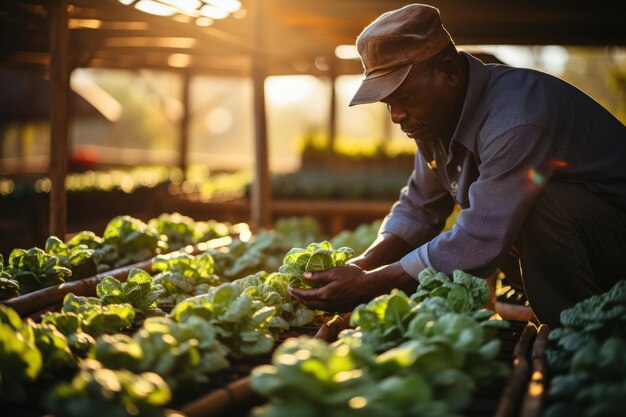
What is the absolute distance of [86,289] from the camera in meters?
2.90

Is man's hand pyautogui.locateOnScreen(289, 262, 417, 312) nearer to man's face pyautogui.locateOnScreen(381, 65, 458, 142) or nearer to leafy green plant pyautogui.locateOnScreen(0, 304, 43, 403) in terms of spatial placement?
man's face pyautogui.locateOnScreen(381, 65, 458, 142)

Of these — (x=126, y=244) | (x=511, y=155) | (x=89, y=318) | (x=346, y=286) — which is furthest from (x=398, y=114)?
(x=126, y=244)

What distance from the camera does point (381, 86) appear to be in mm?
2625

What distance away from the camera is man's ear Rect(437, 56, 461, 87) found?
267 cm

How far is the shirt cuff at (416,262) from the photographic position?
101 inches

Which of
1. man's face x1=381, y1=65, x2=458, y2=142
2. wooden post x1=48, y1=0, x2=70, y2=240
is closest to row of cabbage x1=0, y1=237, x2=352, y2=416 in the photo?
man's face x1=381, y1=65, x2=458, y2=142

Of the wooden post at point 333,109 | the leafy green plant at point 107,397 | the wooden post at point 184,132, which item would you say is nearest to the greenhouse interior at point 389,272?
the leafy green plant at point 107,397

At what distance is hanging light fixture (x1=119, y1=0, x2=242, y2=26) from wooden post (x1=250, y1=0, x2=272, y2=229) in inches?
17.5

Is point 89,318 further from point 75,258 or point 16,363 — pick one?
point 75,258

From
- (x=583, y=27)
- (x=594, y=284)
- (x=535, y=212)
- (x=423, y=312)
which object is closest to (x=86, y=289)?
(x=423, y=312)

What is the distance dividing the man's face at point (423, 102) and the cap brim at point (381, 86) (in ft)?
0.08

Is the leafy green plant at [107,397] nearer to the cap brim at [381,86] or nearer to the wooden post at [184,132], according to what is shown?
the cap brim at [381,86]

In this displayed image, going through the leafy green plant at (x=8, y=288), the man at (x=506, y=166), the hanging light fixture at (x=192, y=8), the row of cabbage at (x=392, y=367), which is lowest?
the leafy green plant at (x=8, y=288)

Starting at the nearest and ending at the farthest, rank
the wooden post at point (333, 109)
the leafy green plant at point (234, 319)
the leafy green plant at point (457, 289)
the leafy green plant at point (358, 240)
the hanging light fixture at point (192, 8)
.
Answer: the leafy green plant at point (234, 319) < the leafy green plant at point (457, 289) < the hanging light fixture at point (192, 8) < the leafy green plant at point (358, 240) < the wooden post at point (333, 109)
